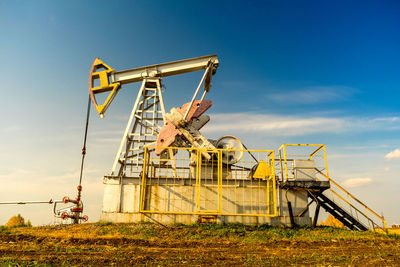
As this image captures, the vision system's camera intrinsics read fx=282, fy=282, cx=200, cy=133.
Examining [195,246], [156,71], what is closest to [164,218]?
[195,246]

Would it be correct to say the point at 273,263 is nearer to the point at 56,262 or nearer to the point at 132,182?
the point at 56,262

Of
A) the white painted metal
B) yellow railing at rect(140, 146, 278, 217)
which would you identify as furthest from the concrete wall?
the white painted metal

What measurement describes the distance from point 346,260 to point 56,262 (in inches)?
281

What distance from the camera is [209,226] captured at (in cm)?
1188

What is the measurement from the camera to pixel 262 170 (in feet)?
43.1

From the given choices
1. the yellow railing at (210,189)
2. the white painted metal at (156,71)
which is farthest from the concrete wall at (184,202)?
the white painted metal at (156,71)

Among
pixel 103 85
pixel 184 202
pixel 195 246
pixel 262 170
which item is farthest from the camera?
pixel 103 85

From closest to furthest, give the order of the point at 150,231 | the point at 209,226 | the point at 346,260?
the point at 346,260 < the point at 150,231 < the point at 209,226

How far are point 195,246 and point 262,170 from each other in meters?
5.38

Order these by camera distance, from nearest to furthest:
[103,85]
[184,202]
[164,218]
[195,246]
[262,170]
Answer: [195,246] < [164,218] < [184,202] < [262,170] < [103,85]

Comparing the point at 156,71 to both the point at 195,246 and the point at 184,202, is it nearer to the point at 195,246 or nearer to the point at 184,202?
the point at 184,202

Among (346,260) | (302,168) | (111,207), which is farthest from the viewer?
(302,168)

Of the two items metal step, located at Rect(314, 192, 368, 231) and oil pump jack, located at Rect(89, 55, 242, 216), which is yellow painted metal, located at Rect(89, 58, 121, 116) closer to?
oil pump jack, located at Rect(89, 55, 242, 216)

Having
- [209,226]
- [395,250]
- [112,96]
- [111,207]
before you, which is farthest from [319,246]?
[112,96]
